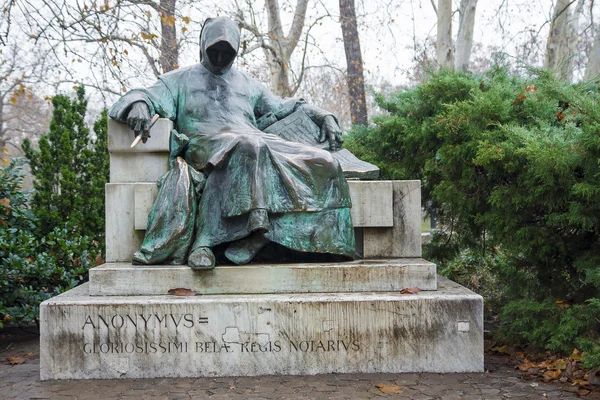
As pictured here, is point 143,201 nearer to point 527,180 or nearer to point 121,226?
point 121,226

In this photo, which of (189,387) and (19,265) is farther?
(19,265)

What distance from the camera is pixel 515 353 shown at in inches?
182

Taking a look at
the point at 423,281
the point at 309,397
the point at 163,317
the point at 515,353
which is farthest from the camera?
the point at 515,353

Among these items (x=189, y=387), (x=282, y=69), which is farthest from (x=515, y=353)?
(x=282, y=69)

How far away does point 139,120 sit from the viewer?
177 inches

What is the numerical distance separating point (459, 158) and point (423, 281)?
1502 mm

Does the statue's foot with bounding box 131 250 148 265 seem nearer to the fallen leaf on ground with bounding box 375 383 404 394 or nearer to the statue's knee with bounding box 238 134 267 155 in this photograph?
the statue's knee with bounding box 238 134 267 155

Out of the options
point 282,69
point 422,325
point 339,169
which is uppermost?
point 282,69

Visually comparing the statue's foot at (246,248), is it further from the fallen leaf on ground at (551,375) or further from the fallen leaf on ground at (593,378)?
the fallen leaf on ground at (593,378)

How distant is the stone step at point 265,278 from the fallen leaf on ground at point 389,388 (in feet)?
2.28

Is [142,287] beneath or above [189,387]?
above

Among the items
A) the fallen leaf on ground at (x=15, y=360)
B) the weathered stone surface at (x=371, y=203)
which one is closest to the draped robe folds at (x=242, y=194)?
the weathered stone surface at (x=371, y=203)

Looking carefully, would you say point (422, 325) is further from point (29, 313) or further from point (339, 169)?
point (29, 313)

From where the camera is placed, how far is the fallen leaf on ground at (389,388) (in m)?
3.64
